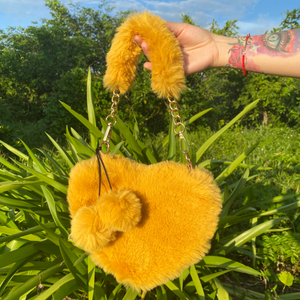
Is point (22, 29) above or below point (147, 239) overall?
above

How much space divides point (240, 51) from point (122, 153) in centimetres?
98

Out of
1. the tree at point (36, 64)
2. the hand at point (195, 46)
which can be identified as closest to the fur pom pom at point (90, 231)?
the hand at point (195, 46)

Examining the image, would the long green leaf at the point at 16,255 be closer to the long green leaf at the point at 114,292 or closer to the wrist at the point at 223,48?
the long green leaf at the point at 114,292

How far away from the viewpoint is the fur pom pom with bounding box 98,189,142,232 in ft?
2.24

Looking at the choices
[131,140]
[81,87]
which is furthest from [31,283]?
[81,87]

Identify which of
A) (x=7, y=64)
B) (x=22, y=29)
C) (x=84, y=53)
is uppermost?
(x=22, y=29)

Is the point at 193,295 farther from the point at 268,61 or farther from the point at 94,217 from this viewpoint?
the point at 268,61

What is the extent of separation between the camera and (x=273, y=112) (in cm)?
835

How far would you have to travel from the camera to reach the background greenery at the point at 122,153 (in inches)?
42.4

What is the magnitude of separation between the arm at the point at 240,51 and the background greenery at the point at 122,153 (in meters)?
0.27

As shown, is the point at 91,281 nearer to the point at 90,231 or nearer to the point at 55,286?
the point at 55,286

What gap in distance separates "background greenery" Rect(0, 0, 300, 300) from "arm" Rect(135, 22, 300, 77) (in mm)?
270

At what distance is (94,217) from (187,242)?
315mm

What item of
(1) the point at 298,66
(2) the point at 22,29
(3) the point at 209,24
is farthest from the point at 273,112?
(2) the point at 22,29
